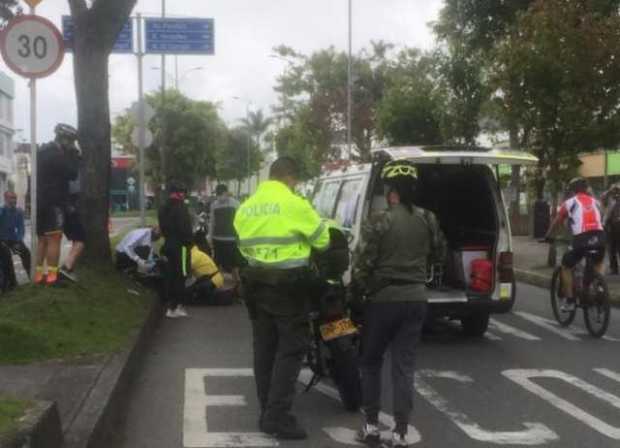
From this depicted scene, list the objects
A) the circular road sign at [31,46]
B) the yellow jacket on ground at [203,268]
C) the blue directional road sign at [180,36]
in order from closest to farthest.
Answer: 1. the circular road sign at [31,46]
2. the yellow jacket on ground at [203,268]
3. the blue directional road sign at [180,36]

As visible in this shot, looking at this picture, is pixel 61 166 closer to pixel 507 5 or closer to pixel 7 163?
pixel 507 5

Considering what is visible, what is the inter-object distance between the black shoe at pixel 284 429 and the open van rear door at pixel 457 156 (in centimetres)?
Result: 337

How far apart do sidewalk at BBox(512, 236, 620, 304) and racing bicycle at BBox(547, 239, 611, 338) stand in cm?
276

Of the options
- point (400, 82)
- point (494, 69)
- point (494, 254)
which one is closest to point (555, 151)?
point (494, 69)

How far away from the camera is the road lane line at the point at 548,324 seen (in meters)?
10.2

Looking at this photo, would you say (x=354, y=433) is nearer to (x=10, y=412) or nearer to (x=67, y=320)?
(x=10, y=412)

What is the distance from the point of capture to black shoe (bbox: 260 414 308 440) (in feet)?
19.7

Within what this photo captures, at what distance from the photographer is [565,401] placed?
23.4 feet

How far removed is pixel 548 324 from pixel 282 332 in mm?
5915

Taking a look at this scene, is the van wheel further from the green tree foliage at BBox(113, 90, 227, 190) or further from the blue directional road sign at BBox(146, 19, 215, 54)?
the green tree foliage at BBox(113, 90, 227, 190)

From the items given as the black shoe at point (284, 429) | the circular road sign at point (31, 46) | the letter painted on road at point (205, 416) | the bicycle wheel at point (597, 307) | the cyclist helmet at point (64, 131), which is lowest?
the letter painted on road at point (205, 416)

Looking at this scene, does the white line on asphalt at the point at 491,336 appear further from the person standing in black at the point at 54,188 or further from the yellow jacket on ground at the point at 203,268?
the person standing in black at the point at 54,188

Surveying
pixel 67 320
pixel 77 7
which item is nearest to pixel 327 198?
pixel 67 320

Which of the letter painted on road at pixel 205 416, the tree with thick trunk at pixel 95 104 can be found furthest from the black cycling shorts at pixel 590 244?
the tree with thick trunk at pixel 95 104
